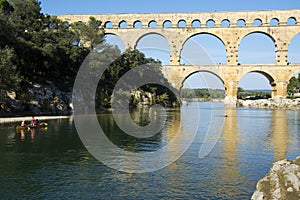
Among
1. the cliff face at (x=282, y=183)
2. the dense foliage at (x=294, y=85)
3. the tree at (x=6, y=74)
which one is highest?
the dense foliage at (x=294, y=85)

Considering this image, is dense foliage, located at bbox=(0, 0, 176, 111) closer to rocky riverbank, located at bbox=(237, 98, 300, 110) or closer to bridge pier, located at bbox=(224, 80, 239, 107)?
bridge pier, located at bbox=(224, 80, 239, 107)

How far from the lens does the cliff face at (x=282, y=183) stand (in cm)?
641

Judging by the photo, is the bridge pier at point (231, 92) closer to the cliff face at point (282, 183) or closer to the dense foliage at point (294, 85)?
the dense foliage at point (294, 85)

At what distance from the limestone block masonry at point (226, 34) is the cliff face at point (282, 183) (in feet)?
165

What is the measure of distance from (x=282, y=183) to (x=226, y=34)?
5196cm

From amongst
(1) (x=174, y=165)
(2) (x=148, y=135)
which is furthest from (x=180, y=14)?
(1) (x=174, y=165)

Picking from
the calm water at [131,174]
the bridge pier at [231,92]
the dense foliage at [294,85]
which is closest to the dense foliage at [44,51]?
the calm water at [131,174]

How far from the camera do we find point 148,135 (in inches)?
815

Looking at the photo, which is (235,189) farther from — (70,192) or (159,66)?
(159,66)

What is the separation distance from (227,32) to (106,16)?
67.8 feet

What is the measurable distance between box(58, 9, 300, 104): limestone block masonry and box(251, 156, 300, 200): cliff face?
50.3 m

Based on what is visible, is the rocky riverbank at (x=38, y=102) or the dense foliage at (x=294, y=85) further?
→ the dense foliage at (x=294, y=85)

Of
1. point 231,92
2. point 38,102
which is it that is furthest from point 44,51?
point 231,92

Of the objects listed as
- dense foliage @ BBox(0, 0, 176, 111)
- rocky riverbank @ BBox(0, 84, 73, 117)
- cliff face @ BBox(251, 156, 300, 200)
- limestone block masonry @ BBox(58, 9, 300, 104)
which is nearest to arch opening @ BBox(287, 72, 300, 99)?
limestone block masonry @ BBox(58, 9, 300, 104)
